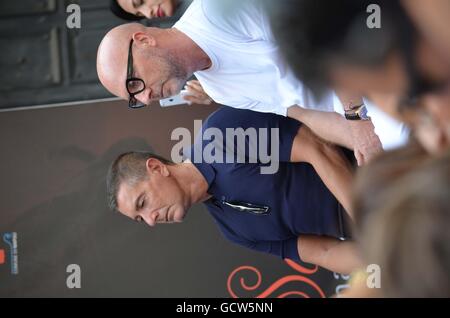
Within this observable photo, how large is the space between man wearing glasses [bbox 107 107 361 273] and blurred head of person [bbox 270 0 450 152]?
1.91 ft

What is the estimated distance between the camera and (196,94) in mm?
1523

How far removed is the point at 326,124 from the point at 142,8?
53 cm

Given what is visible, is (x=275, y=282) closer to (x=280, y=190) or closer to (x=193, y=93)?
(x=280, y=190)

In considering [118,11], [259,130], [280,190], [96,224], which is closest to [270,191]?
[280,190]

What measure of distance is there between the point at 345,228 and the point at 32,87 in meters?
0.86

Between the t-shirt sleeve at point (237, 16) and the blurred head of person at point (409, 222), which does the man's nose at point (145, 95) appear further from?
the blurred head of person at point (409, 222)

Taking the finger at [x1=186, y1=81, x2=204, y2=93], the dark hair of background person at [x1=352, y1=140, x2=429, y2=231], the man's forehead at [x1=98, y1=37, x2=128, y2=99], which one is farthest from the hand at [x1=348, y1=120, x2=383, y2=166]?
the dark hair of background person at [x1=352, y1=140, x2=429, y2=231]

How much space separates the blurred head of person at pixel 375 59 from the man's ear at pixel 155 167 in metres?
0.70

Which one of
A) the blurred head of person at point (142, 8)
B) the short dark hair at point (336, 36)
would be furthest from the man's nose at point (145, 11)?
the short dark hair at point (336, 36)

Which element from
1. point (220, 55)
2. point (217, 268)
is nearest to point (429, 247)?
point (220, 55)

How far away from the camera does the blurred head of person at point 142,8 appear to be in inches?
59.1

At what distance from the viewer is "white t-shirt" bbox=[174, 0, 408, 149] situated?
1.25m

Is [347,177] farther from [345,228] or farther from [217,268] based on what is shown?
[217,268]
